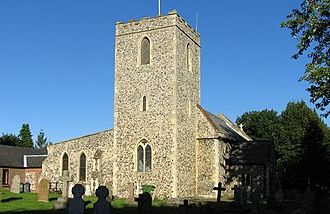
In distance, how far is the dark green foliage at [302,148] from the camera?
4391cm

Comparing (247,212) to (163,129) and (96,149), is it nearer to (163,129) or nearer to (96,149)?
(163,129)

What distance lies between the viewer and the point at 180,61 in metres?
34.0

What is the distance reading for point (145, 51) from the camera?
3438cm

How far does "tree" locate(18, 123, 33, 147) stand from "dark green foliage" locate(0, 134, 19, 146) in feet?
2.97

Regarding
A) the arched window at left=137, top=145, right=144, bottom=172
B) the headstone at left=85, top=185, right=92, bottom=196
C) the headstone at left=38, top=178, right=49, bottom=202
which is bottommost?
the headstone at left=85, top=185, right=92, bottom=196

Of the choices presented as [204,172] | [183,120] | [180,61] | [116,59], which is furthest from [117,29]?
[204,172]

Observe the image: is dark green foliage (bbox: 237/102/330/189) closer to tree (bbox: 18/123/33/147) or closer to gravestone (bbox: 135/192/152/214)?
gravestone (bbox: 135/192/152/214)

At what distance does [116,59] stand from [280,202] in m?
16.0

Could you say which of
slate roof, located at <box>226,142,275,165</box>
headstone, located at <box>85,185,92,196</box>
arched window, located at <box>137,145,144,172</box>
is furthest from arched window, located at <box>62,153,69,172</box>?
slate roof, located at <box>226,142,275,165</box>

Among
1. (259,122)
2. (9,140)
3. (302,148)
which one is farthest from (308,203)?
(9,140)

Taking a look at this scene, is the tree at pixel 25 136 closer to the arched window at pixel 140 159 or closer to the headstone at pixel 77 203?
the arched window at pixel 140 159

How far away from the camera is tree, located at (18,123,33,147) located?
80.1 meters

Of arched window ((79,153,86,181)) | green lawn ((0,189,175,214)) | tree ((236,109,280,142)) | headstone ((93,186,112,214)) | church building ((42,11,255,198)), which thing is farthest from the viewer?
tree ((236,109,280,142))

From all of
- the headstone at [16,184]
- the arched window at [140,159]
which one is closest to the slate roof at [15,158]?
the headstone at [16,184]
